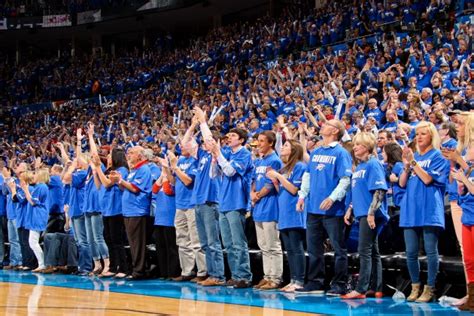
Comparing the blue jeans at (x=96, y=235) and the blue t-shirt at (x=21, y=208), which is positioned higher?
the blue t-shirt at (x=21, y=208)

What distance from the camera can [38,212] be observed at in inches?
493

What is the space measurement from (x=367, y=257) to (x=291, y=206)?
1.22 metres

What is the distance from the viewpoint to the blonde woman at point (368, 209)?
309 inches

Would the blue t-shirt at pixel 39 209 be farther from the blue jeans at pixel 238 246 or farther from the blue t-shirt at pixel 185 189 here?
the blue jeans at pixel 238 246

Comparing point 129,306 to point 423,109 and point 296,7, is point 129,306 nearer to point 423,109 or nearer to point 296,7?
point 423,109

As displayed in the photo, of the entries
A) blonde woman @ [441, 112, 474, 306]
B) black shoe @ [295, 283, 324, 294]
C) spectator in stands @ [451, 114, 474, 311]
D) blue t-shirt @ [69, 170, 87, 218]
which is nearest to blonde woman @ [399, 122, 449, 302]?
blonde woman @ [441, 112, 474, 306]

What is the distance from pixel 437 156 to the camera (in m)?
7.57

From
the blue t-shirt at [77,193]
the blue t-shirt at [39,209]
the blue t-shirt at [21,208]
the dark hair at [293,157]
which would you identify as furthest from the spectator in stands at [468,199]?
the blue t-shirt at [21,208]

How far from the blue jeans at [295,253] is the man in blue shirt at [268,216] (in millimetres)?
174

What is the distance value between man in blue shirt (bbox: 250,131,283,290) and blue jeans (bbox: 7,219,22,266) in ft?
19.0

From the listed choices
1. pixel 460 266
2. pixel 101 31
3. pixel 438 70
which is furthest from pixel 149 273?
pixel 101 31

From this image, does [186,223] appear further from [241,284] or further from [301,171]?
[301,171]

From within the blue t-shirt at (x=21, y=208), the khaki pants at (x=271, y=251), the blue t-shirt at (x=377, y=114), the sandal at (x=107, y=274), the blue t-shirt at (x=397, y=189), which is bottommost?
the sandal at (x=107, y=274)

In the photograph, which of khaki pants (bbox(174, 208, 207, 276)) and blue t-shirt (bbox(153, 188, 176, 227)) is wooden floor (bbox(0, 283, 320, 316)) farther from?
blue t-shirt (bbox(153, 188, 176, 227))
